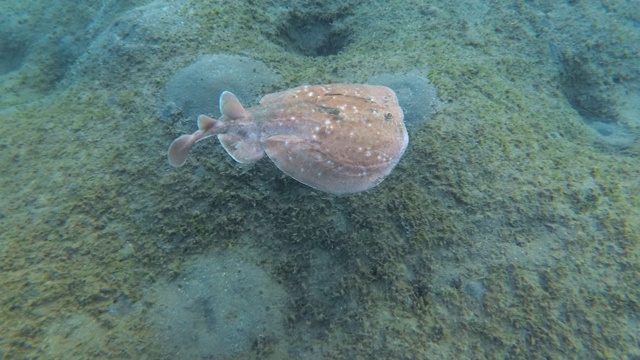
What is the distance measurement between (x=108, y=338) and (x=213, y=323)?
3.06 feet

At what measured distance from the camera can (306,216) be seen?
3.59 m

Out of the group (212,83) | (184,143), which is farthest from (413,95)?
(184,143)

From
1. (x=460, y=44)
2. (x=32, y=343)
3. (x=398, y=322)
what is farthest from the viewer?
(x=460, y=44)

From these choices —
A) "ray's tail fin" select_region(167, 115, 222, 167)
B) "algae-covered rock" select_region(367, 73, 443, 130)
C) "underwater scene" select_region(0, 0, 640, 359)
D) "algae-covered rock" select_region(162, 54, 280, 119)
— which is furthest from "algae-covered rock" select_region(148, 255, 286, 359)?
"algae-covered rock" select_region(367, 73, 443, 130)

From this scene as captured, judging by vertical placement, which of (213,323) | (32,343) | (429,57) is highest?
(429,57)

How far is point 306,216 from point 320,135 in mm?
928

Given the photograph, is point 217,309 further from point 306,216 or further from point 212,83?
point 212,83

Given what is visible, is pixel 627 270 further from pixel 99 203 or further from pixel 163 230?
pixel 99 203

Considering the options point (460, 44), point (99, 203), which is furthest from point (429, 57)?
point (99, 203)

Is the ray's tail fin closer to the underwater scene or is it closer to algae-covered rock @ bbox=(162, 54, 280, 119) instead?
the underwater scene

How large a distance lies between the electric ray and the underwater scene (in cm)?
2

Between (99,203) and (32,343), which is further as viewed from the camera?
(99,203)

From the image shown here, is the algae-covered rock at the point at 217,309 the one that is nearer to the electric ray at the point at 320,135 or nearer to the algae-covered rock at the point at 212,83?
the electric ray at the point at 320,135

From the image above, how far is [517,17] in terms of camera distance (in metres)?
6.23
